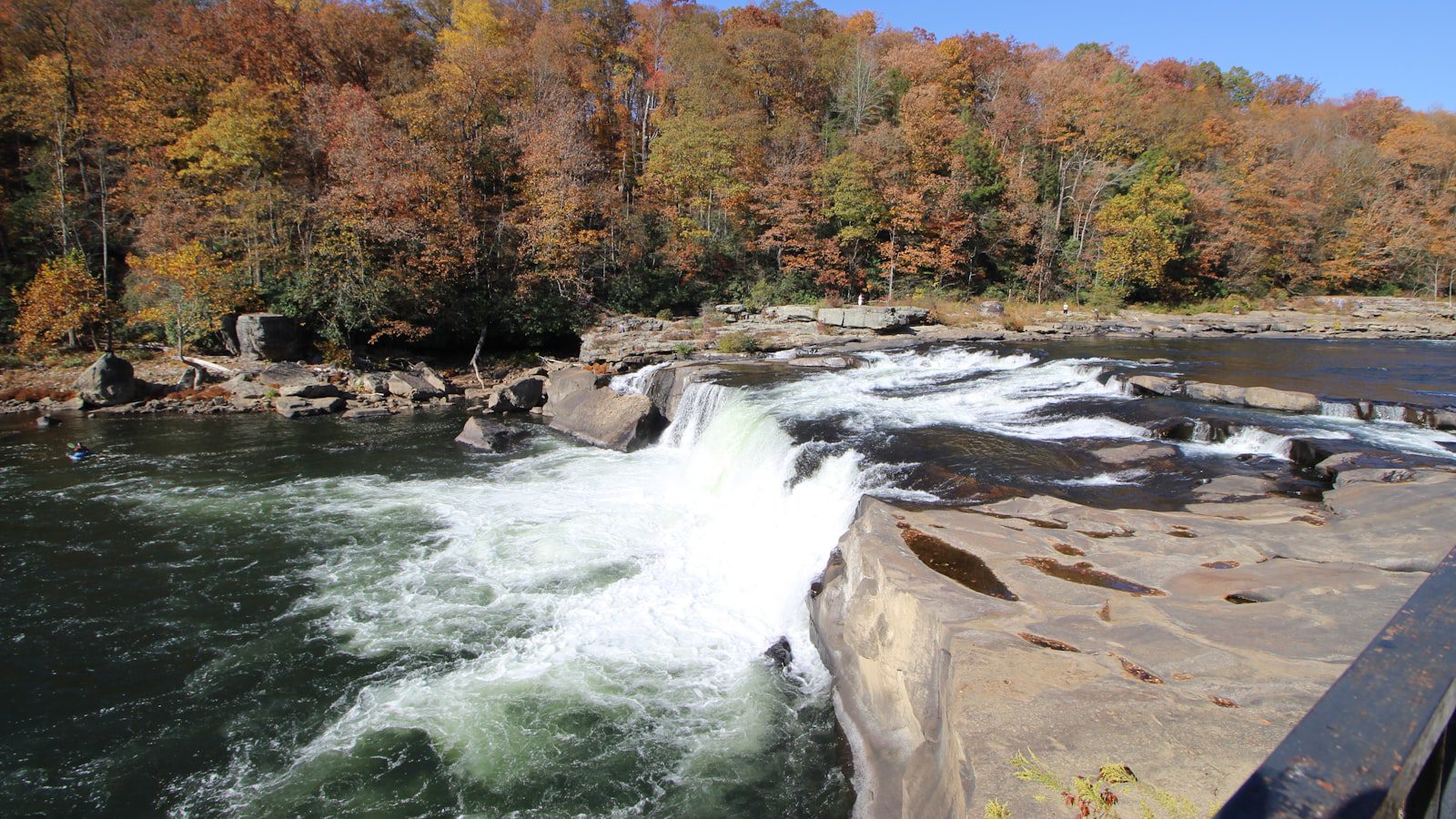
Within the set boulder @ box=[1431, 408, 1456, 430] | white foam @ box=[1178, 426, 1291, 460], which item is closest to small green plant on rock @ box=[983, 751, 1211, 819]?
white foam @ box=[1178, 426, 1291, 460]

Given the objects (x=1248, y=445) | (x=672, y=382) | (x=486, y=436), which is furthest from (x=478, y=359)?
(x=1248, y=445)

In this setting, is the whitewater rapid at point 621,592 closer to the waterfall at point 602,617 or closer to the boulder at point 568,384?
the waterfall at point 602,617

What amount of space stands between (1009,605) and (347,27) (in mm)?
37054

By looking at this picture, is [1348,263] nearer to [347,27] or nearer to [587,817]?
[587,817]

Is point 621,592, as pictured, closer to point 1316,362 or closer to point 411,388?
point 411,388

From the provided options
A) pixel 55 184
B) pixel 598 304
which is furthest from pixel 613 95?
pixel 55 184

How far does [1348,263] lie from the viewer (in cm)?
3712

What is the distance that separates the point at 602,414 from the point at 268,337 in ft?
39.6

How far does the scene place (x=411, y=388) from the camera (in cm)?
2064

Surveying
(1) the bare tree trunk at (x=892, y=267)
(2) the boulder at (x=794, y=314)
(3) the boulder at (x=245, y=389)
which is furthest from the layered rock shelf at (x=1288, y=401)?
(3) the boulder at (x=245, y=389)

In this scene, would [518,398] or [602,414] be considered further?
[518,398]

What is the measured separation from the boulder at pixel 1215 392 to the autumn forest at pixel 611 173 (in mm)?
18173

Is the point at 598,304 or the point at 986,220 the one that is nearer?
the point at 598,304

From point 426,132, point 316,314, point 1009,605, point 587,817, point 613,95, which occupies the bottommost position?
point 587,817
